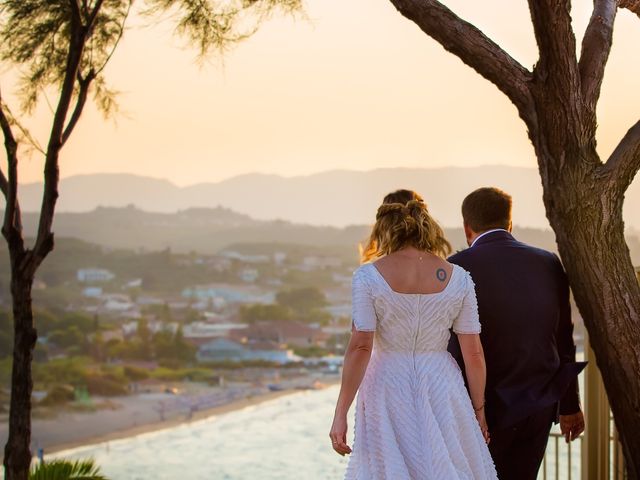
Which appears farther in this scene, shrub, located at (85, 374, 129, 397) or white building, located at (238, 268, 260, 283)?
white building, located at (238, 268, 260, 283)

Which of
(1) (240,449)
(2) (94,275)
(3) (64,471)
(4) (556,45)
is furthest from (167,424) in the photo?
(4) (556,45)

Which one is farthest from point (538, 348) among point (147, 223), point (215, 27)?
point (147, 223)

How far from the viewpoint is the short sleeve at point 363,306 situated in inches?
126

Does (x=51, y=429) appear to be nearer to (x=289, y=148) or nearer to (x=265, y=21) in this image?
(x=289, y=148)

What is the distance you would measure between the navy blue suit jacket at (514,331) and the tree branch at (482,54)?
993 millimetres

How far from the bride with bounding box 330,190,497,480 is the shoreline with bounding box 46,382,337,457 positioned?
60894 millimetres

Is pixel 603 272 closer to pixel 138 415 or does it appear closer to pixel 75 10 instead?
pixel 75 10

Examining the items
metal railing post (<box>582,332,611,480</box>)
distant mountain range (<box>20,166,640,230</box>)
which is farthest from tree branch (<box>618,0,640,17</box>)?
distant mountain range (<box>20,166,640,230</box>)

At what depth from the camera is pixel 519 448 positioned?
3.66m

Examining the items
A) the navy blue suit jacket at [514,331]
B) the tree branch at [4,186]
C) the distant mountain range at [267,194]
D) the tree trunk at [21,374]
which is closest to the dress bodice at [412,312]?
the navy blue suit jacket at [514,331]

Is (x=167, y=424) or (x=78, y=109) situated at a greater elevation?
(x=78, y=109)

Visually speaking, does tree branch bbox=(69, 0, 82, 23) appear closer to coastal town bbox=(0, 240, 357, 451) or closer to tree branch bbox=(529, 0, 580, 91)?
tree branch bbox=(529, 0, 580, 91)

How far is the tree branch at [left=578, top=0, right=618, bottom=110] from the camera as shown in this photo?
448 cm

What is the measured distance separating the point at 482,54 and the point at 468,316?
Answer: 5.06 feet
